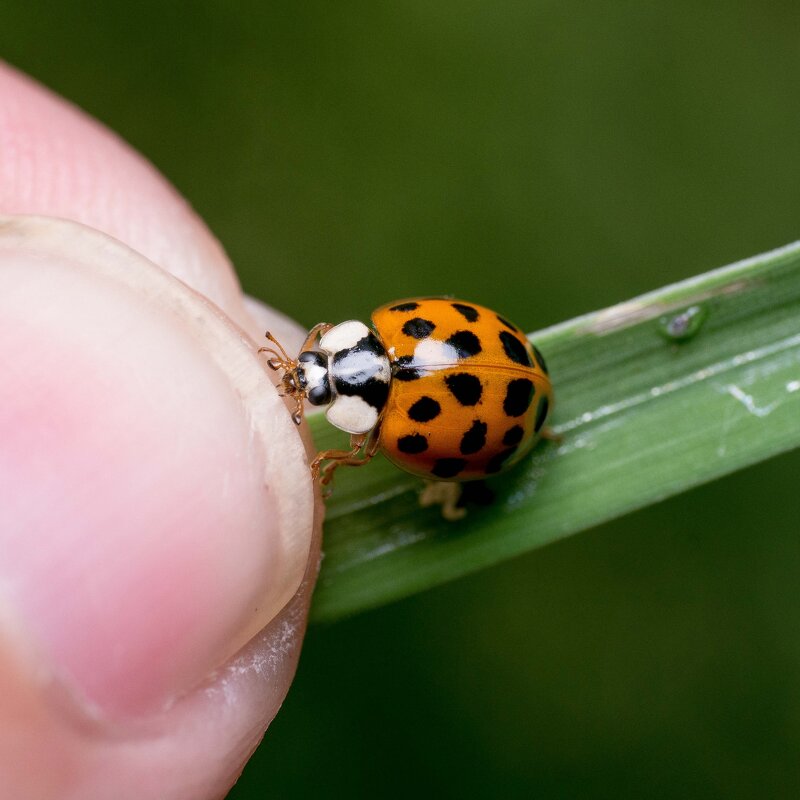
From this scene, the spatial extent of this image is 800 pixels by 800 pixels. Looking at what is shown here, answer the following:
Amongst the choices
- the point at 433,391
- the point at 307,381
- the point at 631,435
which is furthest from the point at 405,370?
the point at 631,435

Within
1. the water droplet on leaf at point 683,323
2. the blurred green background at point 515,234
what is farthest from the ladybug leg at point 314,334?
the blurred green background at point 515,234

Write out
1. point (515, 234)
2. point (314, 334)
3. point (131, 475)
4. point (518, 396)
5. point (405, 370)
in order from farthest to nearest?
point (515, 234)
point (314, 334)
point (405, 370)
point (518, 396)
point (131, 475)

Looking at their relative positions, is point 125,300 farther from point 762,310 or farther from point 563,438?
point 762,310

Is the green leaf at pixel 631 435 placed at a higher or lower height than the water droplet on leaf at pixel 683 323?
lower

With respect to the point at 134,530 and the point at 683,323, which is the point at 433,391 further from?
the point at 134,530

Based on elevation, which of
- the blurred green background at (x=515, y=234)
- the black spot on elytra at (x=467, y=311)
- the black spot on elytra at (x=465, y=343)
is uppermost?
the black spot on elytra at (x=467, y=311)

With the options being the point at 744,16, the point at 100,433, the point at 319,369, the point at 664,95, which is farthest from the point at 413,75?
the point at 100,433

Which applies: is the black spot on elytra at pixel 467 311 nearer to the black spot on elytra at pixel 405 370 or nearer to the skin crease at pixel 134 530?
the black spot on elytra at pixel 405 370
